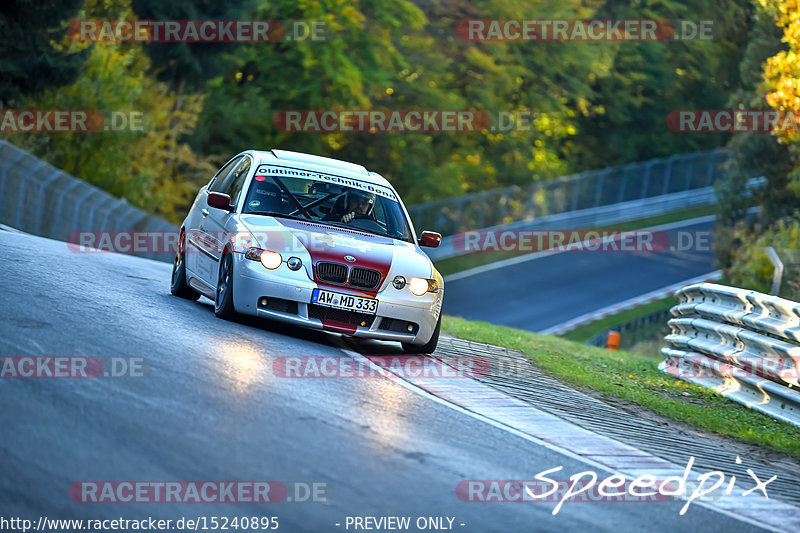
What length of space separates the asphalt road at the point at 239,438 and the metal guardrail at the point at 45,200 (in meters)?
13.0

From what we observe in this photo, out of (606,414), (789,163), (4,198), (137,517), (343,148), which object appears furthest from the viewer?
(343,148)

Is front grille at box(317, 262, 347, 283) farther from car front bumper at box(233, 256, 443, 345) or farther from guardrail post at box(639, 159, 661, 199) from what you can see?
guardrail post at box(639, 159, 661, 199)

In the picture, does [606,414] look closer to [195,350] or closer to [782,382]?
[782,382]

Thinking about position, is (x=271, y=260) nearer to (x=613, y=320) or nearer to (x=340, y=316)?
(x=340, y=316)

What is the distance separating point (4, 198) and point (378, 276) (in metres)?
13.6

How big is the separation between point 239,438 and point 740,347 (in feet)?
22.5

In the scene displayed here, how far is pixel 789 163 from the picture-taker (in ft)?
106

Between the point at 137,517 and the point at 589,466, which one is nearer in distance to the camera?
the point at 137,517

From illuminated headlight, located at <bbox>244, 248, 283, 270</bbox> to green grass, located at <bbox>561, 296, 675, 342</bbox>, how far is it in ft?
76.9

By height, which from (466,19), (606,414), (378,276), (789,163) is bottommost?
(606,414)

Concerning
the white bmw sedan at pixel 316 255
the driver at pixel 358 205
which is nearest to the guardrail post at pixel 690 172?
the white bmw sedan at pixel 316 255

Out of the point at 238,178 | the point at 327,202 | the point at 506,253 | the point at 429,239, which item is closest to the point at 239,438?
the point at 327,202

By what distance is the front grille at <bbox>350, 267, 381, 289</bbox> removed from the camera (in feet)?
34.9

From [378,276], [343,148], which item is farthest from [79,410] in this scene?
[343,148]
